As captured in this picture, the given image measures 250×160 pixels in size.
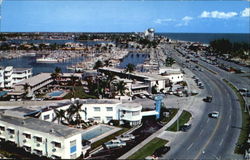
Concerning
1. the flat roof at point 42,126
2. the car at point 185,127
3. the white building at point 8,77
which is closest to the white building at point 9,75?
the white building at point 8,77

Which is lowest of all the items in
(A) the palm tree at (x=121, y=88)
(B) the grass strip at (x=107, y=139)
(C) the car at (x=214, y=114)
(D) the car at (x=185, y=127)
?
(B) the grass strip at (x=107, y=139)

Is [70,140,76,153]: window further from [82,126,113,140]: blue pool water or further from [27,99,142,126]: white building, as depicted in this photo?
[27,99,142,126]: white building

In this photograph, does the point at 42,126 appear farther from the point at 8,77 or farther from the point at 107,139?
the point at 8,77

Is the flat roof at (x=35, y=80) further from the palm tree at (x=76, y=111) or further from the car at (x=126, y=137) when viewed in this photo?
the car at (x=126, y=137)

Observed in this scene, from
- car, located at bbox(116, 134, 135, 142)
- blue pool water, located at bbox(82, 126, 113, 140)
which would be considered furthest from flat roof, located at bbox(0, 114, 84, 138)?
car, located at bbox(116, 134, 135, 142)

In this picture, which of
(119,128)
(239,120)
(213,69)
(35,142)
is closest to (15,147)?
(35,142)

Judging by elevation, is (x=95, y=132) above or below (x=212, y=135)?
below

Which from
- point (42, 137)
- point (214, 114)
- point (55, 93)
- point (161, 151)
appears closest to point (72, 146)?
point (42, 137)
